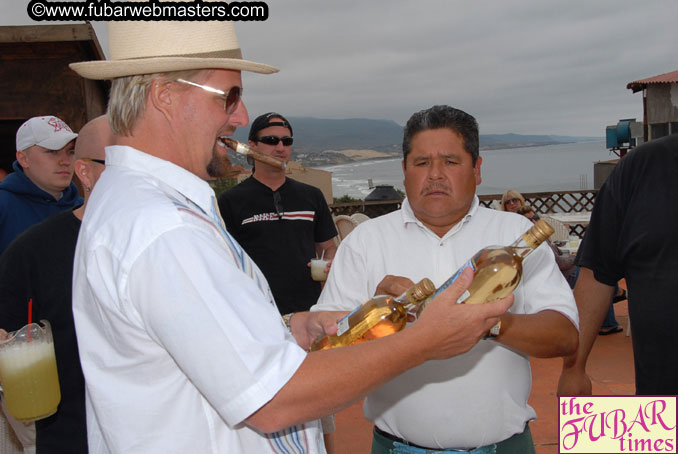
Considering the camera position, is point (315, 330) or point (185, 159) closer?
point (185, 159)

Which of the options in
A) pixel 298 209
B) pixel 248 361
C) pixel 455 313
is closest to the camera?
pixel 248 361

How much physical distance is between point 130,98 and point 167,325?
64 cm

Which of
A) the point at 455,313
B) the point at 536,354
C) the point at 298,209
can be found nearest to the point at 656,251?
the point at 536,354

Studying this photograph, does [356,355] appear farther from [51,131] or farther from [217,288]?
[51,131]

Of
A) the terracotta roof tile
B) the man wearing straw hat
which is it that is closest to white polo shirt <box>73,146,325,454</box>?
the man wearing straw hat

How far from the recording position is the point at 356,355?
107 centimetres

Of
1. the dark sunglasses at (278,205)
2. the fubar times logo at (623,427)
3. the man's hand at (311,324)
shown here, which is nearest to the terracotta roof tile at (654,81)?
the dark sunglasses at (278,205)

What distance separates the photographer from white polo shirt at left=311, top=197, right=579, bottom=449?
1.83m

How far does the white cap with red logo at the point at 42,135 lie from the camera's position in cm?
333

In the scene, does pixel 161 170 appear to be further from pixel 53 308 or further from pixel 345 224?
pixel 345 224

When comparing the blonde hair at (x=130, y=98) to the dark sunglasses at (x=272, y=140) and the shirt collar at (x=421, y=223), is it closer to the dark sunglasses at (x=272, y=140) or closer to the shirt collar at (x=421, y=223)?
the shirt collar at (x=421, y=223)

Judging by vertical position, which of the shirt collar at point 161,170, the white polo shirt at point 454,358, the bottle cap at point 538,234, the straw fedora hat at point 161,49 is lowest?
the white polo shirt at point 454,358

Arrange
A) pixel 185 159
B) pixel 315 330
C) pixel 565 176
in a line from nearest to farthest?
pixel 185 159, pixel 315 330, pixel 565 176

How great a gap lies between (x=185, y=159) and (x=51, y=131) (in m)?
2.62
